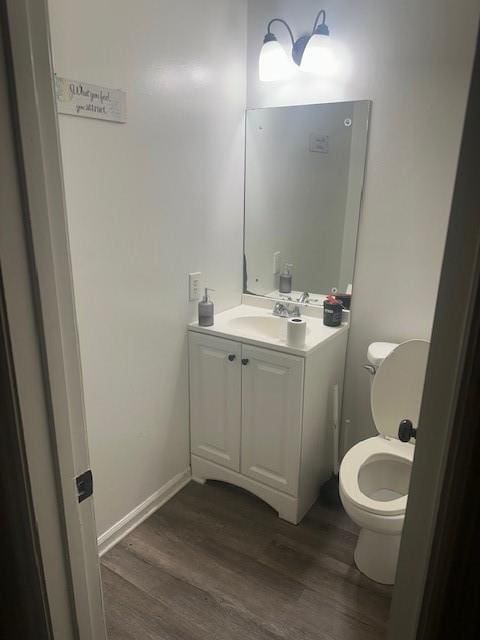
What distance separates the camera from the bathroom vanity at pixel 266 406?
2002 mm

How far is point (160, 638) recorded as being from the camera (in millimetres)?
1571

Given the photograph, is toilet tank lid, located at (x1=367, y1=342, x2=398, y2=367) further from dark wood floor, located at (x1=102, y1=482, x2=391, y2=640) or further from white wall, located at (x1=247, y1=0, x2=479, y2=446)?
dark wood floor, located at (x1=102, y1=482, x2=391, y2=640)

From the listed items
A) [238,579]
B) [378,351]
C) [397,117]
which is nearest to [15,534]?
[238,579]

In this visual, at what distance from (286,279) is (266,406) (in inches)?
30.0

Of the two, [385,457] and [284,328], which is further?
[284,328]

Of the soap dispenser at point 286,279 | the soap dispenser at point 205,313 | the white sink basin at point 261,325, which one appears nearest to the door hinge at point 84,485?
the soap dispenser at point 205,313

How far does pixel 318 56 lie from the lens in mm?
1981

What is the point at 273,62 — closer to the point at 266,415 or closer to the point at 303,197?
the point at 303,197

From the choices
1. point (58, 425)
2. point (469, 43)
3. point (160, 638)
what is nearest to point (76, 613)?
point (58, 425)

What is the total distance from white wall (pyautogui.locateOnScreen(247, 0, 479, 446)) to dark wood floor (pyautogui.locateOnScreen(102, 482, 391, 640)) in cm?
82

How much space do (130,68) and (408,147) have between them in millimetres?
1204

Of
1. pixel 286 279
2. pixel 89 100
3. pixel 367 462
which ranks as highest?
pixel 89 100

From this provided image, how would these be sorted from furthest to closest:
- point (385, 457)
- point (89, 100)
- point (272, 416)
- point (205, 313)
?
point (205, 313), point (272, 416), point (385, 457), point (89, 100)

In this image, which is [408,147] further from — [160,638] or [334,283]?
[160,638]
